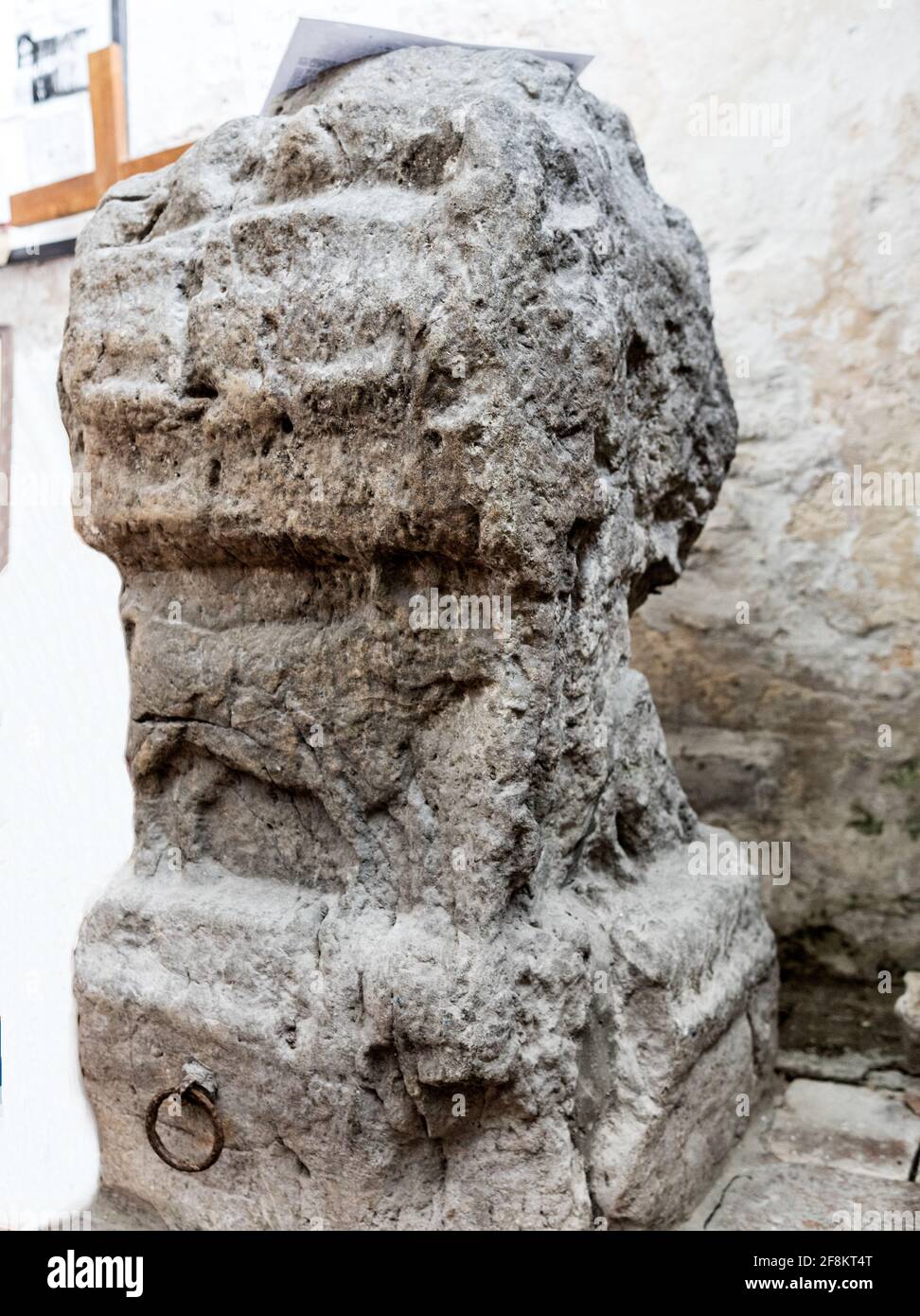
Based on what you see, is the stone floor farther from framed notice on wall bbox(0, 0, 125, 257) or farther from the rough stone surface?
framed notice on wall bbox(0, 0, 125, 257)

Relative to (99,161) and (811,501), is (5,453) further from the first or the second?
(811,501)

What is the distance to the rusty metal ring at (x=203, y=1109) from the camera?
2166mm

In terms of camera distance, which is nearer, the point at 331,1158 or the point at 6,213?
the point at 331,1158

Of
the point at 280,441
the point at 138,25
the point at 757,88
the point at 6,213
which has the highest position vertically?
the point at 757,88

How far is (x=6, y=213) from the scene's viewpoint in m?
2.58

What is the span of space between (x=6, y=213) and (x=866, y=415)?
7.20ft

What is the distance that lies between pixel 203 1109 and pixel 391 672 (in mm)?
860

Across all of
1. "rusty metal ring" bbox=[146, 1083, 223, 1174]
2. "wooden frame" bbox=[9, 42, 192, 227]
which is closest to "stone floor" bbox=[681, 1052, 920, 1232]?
"rusty metal ring" bbox=[146, 1083, 223, 1174]

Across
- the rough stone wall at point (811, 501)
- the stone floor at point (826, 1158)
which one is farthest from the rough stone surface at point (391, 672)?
the rough stone wall at point (811, 501)

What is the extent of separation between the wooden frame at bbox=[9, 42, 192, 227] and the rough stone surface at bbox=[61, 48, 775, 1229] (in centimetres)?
28

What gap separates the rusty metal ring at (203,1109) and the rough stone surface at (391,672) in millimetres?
32

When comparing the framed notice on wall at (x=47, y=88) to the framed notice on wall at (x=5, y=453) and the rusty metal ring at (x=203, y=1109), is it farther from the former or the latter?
the rusty metal ring at (x=203, y=1109)
